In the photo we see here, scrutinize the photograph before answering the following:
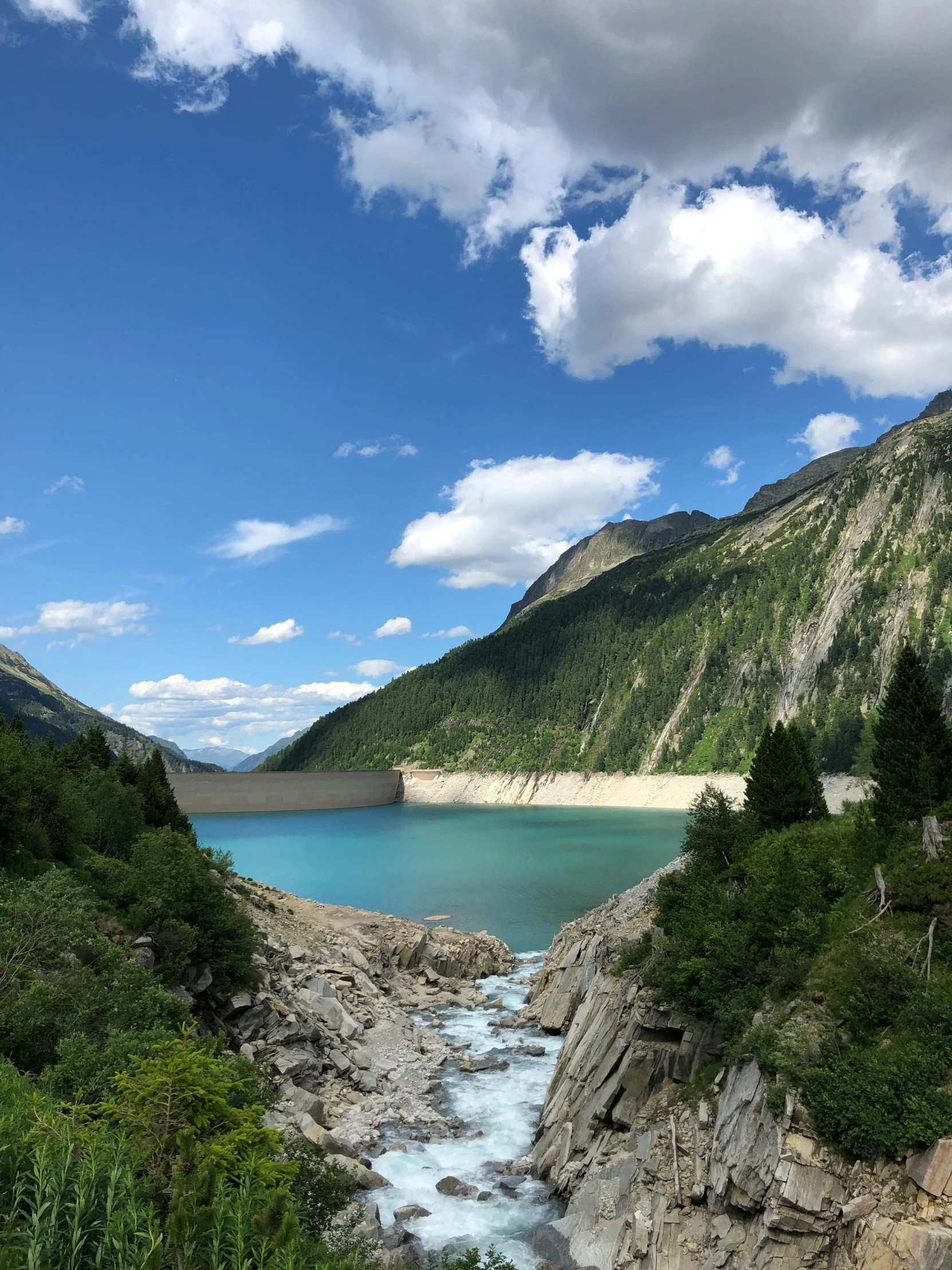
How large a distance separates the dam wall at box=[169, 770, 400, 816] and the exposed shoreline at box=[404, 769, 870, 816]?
17.7 m

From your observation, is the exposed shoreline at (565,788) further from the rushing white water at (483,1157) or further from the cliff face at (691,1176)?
the cliff face at (691,1176)

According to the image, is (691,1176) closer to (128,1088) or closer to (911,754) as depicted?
(128,1088)

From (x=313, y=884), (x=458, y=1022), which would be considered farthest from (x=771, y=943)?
(x=313, y=884)

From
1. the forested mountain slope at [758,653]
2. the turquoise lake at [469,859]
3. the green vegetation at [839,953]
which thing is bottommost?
the turquoise lake at [469,859]

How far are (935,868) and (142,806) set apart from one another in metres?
40.5

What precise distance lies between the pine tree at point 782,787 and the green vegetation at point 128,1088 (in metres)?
17.5

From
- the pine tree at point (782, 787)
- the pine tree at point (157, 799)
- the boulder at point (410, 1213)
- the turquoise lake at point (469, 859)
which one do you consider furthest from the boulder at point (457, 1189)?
the pine tree at point (157, 799)

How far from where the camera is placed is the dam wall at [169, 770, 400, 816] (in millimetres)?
138000

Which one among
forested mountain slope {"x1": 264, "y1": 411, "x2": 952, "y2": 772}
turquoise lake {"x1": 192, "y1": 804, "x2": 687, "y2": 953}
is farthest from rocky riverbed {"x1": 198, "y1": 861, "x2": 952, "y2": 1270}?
forested mountain slope {"x1": 264, "y1": 411, "x2": 952, "y2": 772}

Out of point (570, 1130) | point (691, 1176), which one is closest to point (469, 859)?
point (570, 1130)

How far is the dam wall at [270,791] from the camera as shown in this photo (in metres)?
138

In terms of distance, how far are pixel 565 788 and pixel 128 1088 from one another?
14424 centimetres

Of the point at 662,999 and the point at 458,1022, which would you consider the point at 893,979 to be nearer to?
the point at 662,999

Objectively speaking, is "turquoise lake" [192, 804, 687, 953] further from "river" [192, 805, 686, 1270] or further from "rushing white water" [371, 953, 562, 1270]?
"rushing white water" [371, 953, 562, 1270]
